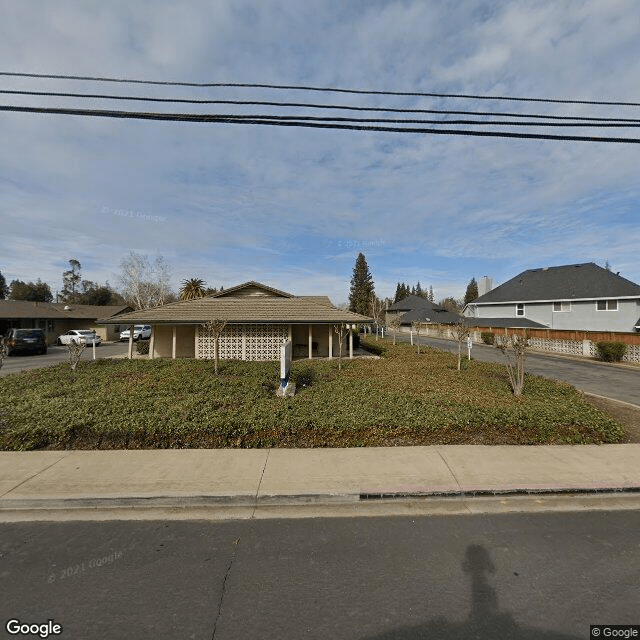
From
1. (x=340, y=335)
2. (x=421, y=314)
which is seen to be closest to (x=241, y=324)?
(x=340, y=335)

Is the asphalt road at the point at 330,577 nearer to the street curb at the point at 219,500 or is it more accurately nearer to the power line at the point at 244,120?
the street curb at the point at 219,500

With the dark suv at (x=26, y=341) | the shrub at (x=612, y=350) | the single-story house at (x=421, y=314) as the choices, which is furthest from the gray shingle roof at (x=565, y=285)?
the dark suv at (x=26, y=341)

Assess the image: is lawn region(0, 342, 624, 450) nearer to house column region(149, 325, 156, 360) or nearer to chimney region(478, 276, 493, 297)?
house column region(149, 325, 156, 360)

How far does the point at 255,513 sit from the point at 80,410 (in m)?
5.09

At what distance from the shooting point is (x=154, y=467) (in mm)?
5301

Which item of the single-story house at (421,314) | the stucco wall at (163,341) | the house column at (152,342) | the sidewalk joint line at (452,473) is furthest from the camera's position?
the single-story house at (421,314)

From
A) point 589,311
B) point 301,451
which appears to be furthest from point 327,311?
point 589,311

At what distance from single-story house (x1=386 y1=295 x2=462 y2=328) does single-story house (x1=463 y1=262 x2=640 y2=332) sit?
5.64 meters

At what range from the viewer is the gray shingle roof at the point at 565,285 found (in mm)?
28045

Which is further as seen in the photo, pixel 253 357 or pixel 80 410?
pixel 253 357

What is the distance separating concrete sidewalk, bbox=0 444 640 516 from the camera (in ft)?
14.5

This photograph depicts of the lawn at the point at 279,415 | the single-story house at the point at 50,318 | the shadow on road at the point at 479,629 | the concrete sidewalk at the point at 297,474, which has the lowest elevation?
the shadow on road at the point at 479,629

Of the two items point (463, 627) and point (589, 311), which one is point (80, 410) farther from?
point (589, 311)

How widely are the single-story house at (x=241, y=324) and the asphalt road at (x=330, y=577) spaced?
1341 centimetres
